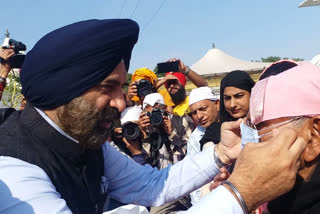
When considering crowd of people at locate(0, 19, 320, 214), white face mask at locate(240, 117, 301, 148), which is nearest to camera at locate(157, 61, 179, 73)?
crowd of people at locate(0, 19, 320, 214)

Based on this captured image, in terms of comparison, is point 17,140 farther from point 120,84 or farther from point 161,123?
point 161,123

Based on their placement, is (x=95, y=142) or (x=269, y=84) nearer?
(x=269, y=84)

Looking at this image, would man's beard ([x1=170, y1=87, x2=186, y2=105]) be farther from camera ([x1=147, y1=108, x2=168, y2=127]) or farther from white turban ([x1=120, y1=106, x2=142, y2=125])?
camera ([x1=147, y1=108, x2=168, y2=127])

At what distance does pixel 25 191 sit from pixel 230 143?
132 cm

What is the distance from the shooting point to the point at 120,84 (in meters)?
1.82

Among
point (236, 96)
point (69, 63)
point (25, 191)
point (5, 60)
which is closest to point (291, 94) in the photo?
point (69, 63)

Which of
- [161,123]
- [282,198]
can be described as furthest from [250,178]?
[161,123]

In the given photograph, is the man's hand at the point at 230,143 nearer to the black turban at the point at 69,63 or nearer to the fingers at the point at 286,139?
the fingers at the point at 286,139

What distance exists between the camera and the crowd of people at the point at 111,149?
1.28 meters

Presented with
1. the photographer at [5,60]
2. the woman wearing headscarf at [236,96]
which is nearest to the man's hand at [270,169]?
the woman wearing headscarf at [236,96]

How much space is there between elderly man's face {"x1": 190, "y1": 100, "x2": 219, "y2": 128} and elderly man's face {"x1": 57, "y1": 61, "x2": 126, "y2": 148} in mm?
2172

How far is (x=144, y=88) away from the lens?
4.91m

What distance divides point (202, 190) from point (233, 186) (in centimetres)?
175

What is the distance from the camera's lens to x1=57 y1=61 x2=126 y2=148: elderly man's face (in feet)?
5.57
